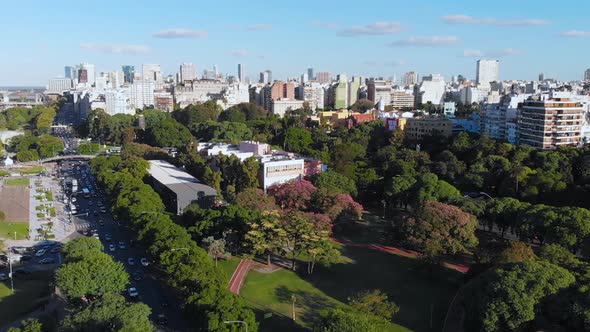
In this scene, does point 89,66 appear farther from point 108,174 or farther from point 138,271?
point 138,271

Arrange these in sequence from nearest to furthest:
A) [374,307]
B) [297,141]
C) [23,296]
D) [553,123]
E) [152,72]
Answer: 1. [374,307]
2. [23,296]
3. [553,123]
4. [297,141]
5. [152,72]

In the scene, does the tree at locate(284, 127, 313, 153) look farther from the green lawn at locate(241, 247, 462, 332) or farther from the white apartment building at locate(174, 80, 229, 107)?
the white apartment building at locate(174, 80, 229, 107)

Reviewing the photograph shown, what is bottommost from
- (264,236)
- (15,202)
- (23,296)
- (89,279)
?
(23,296)

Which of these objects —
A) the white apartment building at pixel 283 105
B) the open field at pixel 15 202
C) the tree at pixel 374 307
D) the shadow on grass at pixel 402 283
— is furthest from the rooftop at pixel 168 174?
the white apartment building at pixel 283 105

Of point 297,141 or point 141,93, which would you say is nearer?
point 297,141

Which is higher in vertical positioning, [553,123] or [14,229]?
[553,123]

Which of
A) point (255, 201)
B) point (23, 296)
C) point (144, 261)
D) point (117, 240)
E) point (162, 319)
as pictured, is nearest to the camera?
point (162, 319)

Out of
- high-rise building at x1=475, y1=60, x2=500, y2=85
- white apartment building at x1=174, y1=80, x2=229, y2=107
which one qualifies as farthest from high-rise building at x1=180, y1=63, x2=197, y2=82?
high-rise building at x1=475, y1=60, x2=500, y2=85

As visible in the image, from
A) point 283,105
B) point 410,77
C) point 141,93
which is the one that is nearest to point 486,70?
point 410,77

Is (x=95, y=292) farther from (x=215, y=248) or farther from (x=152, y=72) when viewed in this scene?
(x=152, y=72)

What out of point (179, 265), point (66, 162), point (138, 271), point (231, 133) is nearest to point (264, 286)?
point (179, 265)
